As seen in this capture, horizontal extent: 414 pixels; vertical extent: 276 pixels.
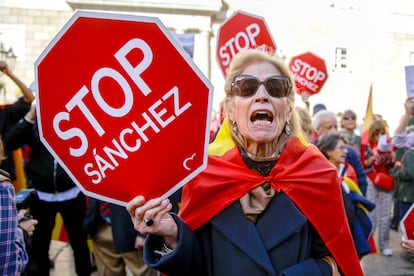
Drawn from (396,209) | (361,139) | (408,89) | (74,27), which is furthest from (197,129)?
(396,209)

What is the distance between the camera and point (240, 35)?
14.3 ft

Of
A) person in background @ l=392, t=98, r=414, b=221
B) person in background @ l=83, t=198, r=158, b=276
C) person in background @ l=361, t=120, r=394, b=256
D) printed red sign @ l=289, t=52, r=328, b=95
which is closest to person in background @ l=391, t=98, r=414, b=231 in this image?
person in background @ l=392, t=98, r=414, b=221

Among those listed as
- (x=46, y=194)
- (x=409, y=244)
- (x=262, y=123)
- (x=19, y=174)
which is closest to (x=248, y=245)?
(x=262, y=123)

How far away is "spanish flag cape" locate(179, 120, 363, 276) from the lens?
178 centimetres

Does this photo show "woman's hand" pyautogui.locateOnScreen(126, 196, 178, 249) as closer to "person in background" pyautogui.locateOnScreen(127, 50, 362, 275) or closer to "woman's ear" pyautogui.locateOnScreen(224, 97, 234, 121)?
"person in background" pyautogui.locateOnScreen(127, 50, 362, 275)

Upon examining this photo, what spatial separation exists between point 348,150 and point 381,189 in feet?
8.01

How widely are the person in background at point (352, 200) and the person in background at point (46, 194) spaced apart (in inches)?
88.4

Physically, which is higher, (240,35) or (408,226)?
(240,35)

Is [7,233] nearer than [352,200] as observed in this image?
Yes

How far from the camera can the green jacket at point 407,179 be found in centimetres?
512

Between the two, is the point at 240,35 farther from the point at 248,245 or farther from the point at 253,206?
the point at 248,245

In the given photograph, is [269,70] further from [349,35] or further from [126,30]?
[349,35]

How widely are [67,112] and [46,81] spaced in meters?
0.11

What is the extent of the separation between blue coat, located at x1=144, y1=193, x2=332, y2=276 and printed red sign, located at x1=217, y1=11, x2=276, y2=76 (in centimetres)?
269
